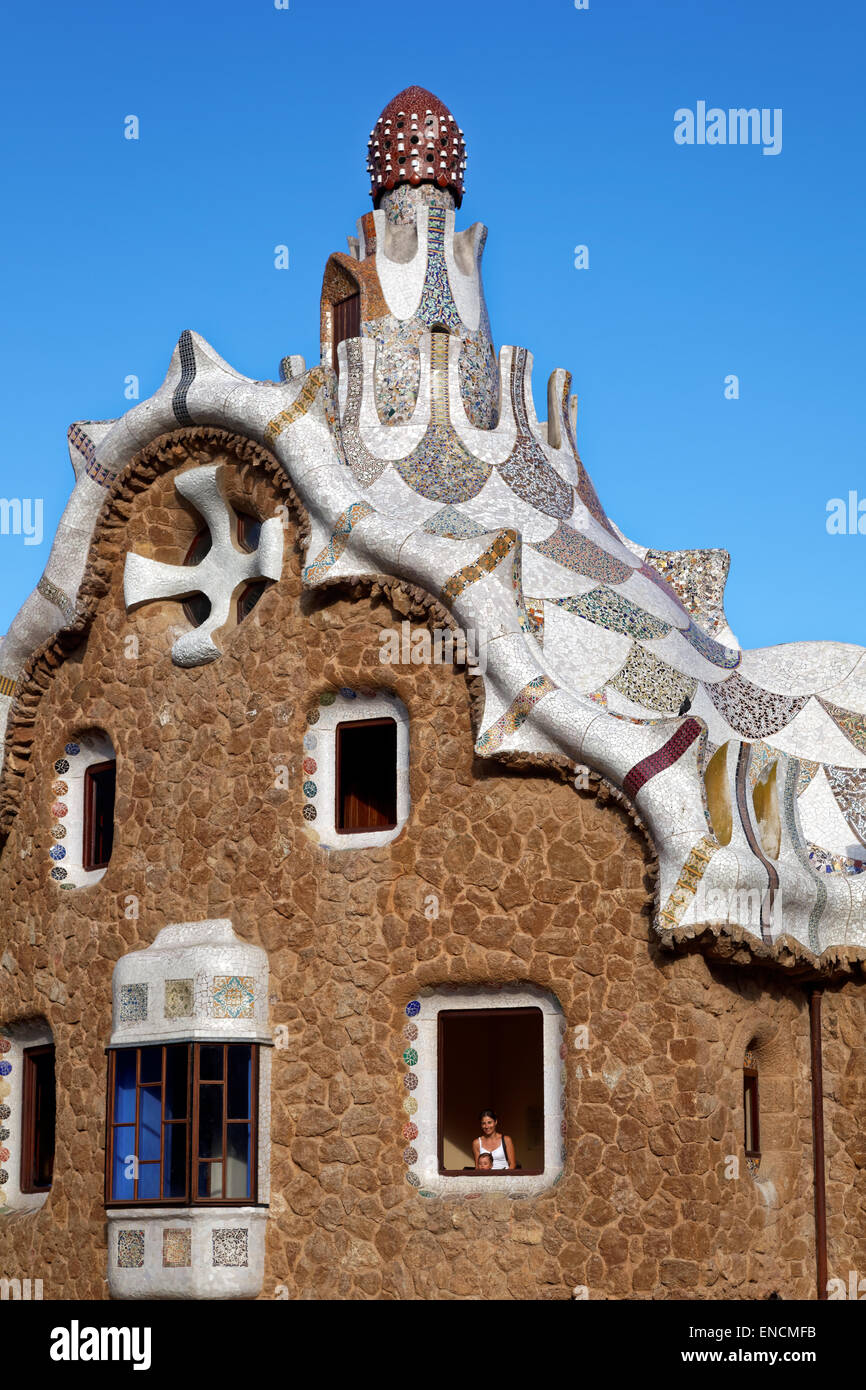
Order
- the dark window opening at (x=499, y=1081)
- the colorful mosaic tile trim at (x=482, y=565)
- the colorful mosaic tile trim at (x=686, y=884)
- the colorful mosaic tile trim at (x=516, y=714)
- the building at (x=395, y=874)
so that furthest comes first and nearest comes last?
1. the dark window opening at (x=499, y=1081)
2. the colorful mosaic tile trim at (x=482, y=565)
3. the colorful mosaic tile trim at (x=516, y=714)
4. the building at (x=395, y=874)
5. the colorful mosaic tile trim at (x=686, y=884)

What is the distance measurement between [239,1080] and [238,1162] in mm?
517

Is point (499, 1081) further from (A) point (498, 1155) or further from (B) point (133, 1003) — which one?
(B) point (133, 1003)

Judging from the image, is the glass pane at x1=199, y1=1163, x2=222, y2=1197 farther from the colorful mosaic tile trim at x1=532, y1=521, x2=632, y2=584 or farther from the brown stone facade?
the colorful mosaic tile trim at x1=532, y1=521, x2=632, y2=584

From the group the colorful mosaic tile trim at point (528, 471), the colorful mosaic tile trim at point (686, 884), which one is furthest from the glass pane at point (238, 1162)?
the colorful mosaic tile trim at point (528, 471)

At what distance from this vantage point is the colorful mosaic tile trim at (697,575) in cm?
1636

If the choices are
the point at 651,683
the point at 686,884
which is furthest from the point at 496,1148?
the point at 651,683

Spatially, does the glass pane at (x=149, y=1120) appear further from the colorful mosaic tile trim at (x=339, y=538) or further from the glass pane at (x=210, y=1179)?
the colorful mosaic tile trim at (x=339, y=538)

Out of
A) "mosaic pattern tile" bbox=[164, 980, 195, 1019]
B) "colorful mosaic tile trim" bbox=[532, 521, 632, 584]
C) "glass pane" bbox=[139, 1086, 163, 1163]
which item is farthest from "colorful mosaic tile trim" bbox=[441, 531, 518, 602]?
"glass pane" bbox=[139, 1086, 163, 1163]

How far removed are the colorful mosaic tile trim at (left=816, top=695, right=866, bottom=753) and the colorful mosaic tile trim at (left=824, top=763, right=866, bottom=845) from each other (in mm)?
322

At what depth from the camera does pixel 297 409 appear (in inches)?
550

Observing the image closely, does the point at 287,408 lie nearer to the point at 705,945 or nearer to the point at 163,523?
the point at 163,523

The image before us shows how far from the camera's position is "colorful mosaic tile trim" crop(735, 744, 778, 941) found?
1243cm

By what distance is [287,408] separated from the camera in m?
14.0

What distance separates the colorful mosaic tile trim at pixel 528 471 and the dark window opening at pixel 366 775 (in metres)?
2.24
